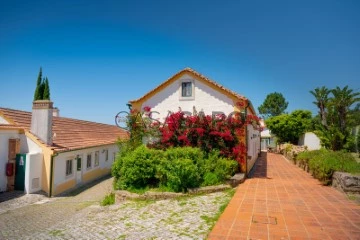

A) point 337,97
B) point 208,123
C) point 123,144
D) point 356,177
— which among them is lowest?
point 356,177

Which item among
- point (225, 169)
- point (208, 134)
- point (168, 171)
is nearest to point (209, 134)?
point (208, 134)

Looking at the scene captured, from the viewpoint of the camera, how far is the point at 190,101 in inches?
691

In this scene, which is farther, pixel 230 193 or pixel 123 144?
pixel 123 144

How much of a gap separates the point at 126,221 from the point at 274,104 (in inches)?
2685

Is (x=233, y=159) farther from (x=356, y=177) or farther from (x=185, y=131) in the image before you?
(x=356, y=177)

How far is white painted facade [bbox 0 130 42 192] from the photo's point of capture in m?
14.6

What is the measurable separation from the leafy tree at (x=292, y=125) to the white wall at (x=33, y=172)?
3370cm

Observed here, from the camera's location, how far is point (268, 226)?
727cm

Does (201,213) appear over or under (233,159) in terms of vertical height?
under

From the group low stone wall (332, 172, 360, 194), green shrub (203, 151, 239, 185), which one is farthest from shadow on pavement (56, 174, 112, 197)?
low stone wall (332, 172, 360, 194)

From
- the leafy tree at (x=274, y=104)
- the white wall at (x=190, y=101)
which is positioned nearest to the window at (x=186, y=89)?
the white wall at (x=190, y=101)

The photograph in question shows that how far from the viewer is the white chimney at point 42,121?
53.4 feet

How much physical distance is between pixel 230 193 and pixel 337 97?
15784mm

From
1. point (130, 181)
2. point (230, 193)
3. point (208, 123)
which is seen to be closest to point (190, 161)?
point (230, 193)
